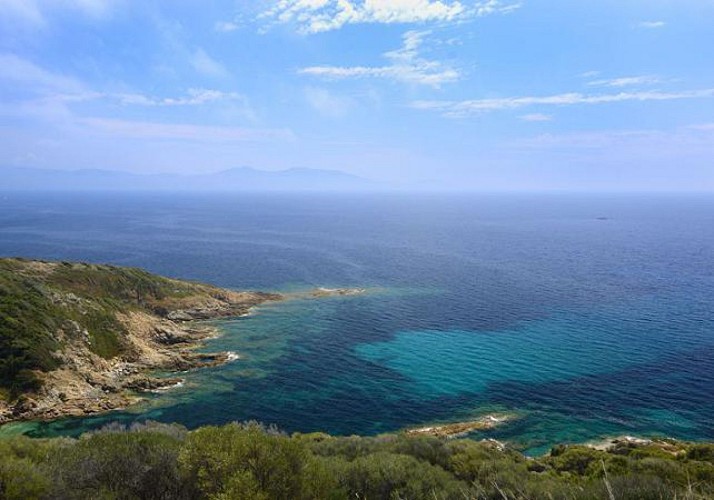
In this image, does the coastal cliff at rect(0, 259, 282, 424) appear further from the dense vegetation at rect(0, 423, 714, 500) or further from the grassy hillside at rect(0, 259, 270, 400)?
the dense vegetation at rect(0, 423, 714, 500)

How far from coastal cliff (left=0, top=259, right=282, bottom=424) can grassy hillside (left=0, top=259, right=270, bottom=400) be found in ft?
0.37

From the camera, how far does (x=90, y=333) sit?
69.2 m

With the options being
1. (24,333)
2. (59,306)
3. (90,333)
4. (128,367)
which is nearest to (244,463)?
(128,367)

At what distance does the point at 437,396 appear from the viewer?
5788 centimetres

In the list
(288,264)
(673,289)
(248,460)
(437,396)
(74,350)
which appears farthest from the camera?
(288,264)

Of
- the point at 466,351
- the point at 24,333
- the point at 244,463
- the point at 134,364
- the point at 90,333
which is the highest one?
the point at 244,463

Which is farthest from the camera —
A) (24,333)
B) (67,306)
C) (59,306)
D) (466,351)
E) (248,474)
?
(466,351)

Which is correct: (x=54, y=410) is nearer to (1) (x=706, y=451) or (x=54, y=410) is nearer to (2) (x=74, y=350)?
(2) (x=74, y=350)

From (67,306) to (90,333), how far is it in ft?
22.1

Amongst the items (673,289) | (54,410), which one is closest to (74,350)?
(54,410)

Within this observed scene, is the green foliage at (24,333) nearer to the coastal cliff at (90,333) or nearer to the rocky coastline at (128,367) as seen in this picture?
the coastal cliff at (90,333)

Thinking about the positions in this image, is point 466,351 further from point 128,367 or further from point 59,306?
point 59,306

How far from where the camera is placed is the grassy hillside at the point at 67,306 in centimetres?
5759

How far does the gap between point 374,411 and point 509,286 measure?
69651 millimetres
